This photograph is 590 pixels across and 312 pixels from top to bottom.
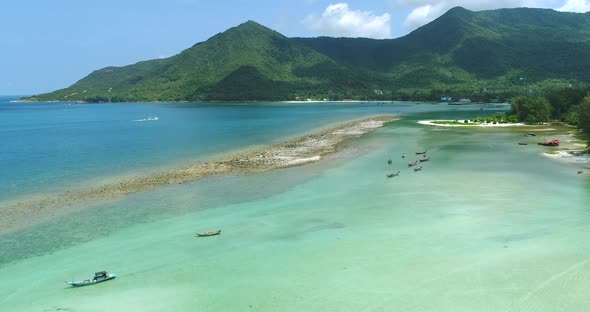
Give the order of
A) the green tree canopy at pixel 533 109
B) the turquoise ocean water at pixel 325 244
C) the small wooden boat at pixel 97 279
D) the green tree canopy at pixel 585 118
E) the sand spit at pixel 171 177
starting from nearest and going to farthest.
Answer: the turquoise ocean water at pixel 325 244, the small wooden boat at pixel 97 279, the sand spit at pixel 171 177, the green tree canopy at pixel 585 118, the green tree canopy at pixel 533 109

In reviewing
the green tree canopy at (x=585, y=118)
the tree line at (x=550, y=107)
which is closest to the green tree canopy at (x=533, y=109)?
the tree line at (x=550, y=107)

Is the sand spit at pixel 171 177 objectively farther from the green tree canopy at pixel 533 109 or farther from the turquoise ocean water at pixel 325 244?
the green tree canopy at pixel 533 109

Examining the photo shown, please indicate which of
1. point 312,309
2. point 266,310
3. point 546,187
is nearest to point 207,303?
point 266,310

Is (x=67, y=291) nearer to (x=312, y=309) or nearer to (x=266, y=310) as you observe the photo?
(x=266, y=310)

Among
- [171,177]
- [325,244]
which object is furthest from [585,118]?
[171,177]

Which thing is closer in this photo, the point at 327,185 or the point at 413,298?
the point at 413,298

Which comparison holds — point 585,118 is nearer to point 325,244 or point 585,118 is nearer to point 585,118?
point 585,118
